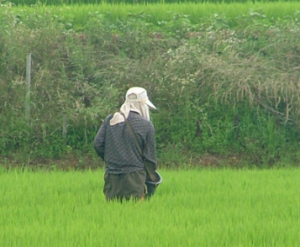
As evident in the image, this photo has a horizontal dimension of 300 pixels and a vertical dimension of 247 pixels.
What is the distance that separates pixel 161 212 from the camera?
841cm

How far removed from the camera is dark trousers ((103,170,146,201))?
29.1ft

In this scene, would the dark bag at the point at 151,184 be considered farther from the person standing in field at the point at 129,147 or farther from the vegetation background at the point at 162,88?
the vegetation background at the point at 162,88

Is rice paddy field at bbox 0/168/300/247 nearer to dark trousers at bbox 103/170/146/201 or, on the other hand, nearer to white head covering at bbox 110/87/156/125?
dark trousers at bbox 103/170/146/201

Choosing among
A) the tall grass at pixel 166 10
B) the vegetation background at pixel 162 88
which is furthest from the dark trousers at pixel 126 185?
the tall grass at pixel 166 10

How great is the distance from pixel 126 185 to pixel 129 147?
0.37 metres

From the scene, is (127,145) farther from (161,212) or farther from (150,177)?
(161,212)

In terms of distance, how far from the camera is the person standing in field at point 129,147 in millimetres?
8859

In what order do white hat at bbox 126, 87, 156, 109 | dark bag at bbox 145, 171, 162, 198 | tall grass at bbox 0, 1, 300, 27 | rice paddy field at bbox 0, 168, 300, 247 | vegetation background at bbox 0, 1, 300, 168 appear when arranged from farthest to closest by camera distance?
tall grass at bbox 0, 1, 300, 27 < vegetation background at bbox 0, 1, 300, 168 < dark bag at bbox 145, 171, 162, 198 < white hat at bbox 126, 87, 156, 109 < rice paddy field at bbox 0, 168, 300, 247

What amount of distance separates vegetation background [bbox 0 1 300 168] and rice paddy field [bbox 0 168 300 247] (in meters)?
2.30

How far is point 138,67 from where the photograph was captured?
14828 millimetres

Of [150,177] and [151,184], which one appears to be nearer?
[150,177]

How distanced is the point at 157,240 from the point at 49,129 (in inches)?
281

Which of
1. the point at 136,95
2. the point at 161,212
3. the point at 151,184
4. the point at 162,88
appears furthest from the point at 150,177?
the point at 162,88

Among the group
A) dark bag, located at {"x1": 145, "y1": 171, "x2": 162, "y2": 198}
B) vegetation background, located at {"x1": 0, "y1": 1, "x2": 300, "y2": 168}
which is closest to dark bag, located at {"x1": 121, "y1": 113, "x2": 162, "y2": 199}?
dark bag, located at {"x1": 145, "y1": 171, "x2": 162, "y2": 198}
